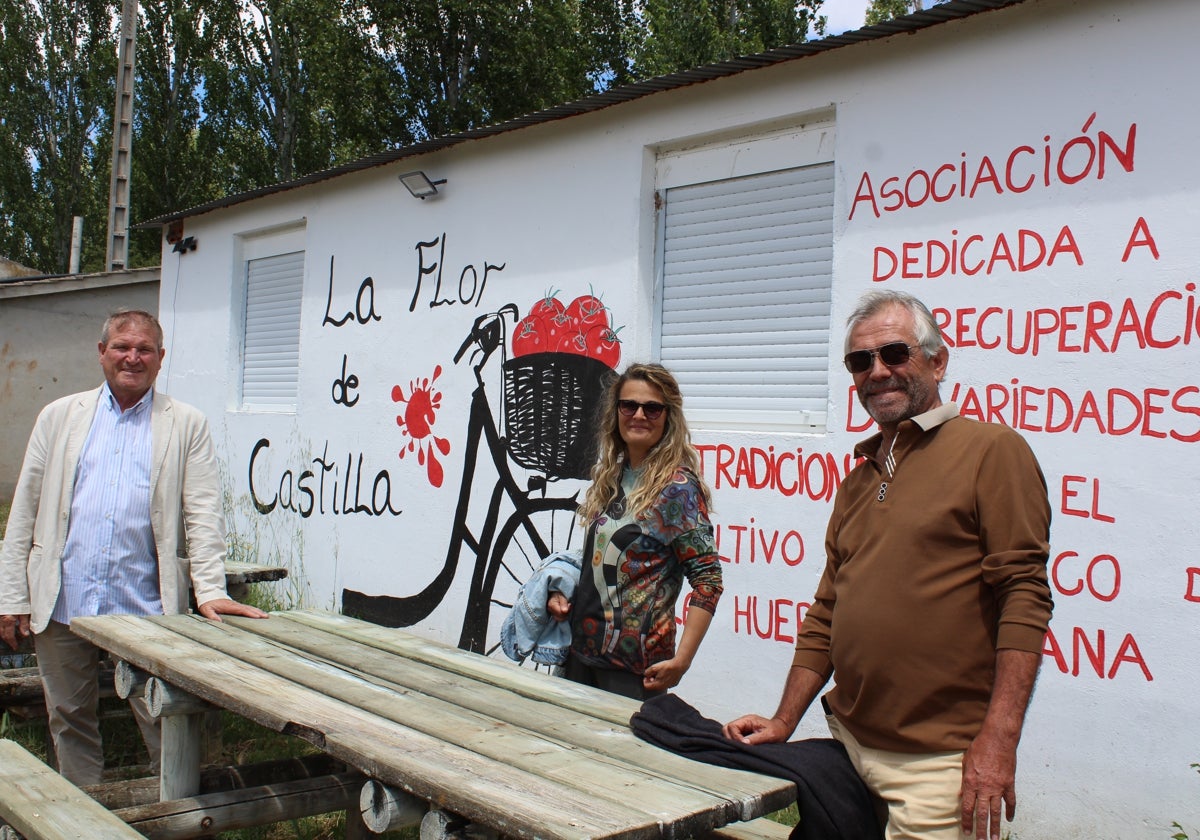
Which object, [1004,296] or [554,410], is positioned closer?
[1004,296]

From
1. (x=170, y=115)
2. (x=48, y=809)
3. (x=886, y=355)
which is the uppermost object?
(x=170, y=115)

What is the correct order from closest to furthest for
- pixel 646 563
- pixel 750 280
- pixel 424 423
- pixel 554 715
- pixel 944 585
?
pixel 944 585 → pixel 554 715 → pixel 646 563 → pixel 750 280 → pixel 424 423

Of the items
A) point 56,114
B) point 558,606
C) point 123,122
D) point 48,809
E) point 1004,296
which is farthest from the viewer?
point 56,114

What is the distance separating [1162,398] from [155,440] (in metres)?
3.55

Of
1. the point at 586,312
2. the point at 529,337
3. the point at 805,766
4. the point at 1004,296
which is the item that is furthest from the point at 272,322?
the point at 805,766

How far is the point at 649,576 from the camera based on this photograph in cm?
288

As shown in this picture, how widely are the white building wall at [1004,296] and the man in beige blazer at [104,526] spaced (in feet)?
7.77

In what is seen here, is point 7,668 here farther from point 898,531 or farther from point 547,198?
point 898,531

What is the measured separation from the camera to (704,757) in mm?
2066

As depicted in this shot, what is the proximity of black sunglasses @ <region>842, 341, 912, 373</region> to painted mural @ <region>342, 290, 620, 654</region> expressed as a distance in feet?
10.9

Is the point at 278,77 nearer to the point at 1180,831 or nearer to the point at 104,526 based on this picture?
the point at 104,526

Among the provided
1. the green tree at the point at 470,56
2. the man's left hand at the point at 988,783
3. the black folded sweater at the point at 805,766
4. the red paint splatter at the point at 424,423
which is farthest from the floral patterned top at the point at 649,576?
the green tree at the point at 470,56

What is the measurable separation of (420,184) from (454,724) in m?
5.04

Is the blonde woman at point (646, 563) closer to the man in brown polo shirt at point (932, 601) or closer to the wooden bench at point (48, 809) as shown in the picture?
the man in brown polo shirt at point (932, 601)
